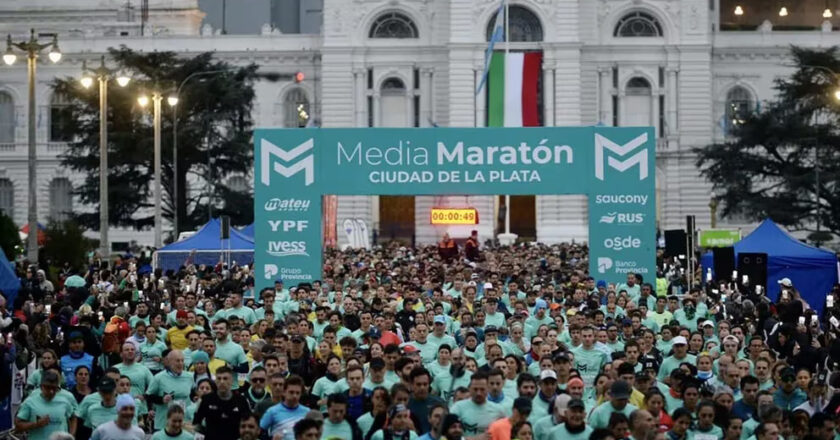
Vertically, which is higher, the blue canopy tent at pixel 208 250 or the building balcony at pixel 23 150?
the building balcony at pixel 23 150

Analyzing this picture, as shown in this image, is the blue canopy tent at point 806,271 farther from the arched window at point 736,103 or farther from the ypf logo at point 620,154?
the arched window at point 736,103

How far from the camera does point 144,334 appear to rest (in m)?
25.4

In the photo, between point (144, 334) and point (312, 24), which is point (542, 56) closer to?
point (312, 24)

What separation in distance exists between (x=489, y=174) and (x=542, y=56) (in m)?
48.2

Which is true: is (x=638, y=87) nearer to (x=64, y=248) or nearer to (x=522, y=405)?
(x=64, y=248)

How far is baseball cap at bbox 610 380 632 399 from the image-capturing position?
18.3 meters

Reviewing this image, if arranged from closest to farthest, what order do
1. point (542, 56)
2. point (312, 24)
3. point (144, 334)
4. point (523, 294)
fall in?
point (144, 334) → point (523, 294) → point (542, 56) → point (312, 24)

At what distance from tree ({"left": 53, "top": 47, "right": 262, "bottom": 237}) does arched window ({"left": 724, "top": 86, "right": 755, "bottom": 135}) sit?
21.6 metres

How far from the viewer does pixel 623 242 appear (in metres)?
→ 36.5

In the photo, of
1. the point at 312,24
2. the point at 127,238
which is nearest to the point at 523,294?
the point at 127,238

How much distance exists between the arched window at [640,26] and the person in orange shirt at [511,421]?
229 feet

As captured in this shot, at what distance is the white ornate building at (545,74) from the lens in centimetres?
8500

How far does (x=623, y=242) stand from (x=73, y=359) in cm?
1516

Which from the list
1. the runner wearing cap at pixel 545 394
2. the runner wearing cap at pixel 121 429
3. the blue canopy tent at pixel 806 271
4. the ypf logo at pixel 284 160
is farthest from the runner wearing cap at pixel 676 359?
the blue canopy tent at pixel 806 271
